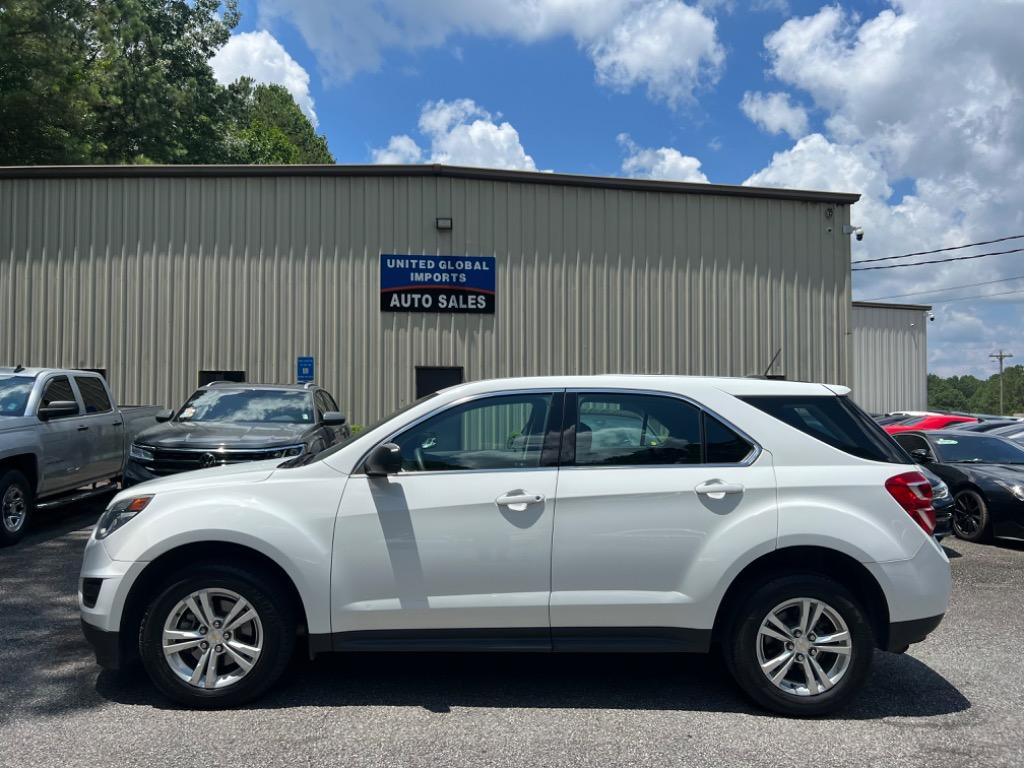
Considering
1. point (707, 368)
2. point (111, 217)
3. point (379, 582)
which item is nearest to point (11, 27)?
point (111, 217)

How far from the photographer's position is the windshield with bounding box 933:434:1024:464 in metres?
10.2

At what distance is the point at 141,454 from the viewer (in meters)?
8.67

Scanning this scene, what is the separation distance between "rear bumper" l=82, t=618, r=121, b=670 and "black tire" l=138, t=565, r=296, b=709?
0.39 ft

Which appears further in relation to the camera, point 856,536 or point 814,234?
point 814,234

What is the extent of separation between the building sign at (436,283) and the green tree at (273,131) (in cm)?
2175

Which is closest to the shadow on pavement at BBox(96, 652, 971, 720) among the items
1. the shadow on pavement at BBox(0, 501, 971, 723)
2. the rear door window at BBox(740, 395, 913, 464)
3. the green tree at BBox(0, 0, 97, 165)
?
the shadow on pavement at BBox(0, 501, 971, 723)

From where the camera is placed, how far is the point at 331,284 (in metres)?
16.1

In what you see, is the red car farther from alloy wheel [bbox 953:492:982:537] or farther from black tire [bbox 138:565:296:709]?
black tire [bbox 138:565:296:709]

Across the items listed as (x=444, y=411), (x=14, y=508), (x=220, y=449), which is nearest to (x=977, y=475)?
(x=444, y=411)

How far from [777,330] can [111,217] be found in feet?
44.8

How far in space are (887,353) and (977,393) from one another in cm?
16275

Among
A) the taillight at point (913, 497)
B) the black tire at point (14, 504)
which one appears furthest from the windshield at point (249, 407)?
the taillight at point (913, 497)

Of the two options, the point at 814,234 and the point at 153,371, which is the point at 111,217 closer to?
the point at 153,371

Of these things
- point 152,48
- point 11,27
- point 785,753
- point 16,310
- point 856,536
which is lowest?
point 785,753
